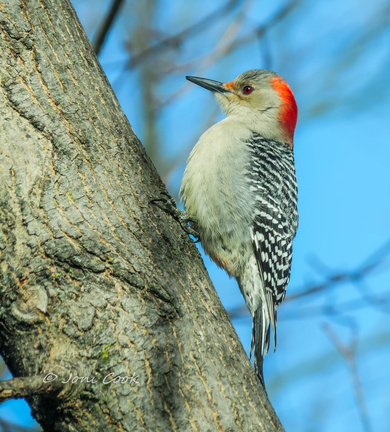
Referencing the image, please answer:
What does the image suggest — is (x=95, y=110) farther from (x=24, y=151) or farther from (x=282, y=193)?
(x=282, y=193)

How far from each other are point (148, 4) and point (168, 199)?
8885 mm

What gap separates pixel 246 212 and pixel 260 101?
5.96ft

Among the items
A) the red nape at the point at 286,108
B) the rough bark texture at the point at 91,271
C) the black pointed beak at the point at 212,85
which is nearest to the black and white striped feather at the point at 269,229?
the red nape at the point at 286,108

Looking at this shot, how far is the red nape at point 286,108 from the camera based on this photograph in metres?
5.82

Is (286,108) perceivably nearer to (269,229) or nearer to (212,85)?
(212,85)

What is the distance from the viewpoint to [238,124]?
17.4 ft

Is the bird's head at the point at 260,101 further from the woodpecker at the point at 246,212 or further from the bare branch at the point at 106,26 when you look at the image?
the bare branch at the point at 106,26

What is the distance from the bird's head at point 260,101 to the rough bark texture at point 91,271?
9.55ft

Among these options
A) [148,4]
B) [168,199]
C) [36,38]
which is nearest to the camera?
[36,38]

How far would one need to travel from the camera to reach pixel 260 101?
5.89 metres

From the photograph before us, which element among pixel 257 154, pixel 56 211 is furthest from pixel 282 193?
pixel 56 211

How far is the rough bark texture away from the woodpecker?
1537 mm

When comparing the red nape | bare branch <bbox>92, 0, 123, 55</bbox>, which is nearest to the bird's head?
the red nape

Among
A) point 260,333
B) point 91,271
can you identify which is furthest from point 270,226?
point 91,271
